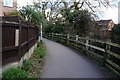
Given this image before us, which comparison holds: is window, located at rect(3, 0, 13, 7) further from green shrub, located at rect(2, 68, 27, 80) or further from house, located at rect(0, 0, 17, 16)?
green shrub, located at rect(2, 68, 27, 80)

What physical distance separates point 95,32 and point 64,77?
479 inches

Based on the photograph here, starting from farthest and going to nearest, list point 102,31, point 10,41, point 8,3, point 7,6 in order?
point 102,31 < point 8,3 < point 7,6 < point 10,41

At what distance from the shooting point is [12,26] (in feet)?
19.6

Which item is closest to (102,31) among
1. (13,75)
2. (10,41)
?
(10,41)

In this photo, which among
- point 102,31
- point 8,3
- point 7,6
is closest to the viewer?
point 7,6

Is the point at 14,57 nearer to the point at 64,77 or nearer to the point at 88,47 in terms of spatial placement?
the point at 64,77

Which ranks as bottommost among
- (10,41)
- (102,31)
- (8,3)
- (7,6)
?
(10,41)

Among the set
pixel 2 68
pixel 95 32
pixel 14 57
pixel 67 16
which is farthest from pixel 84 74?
pixel 67 16

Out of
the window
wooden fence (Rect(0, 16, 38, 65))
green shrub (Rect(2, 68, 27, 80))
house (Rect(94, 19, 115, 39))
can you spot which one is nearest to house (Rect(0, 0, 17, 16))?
the window

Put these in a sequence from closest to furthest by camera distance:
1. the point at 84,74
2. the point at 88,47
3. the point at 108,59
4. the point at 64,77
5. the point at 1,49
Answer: the point at 1,49
the point at 64,77
the point at 84,74
the point at 108,59
the point at 88,47

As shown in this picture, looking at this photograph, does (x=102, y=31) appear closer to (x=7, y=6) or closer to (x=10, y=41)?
(x=7, y=6)

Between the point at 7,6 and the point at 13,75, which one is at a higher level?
the point at 7,6

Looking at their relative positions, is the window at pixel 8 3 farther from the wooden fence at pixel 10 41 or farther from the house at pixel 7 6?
the wooden fence at pixel 10 41

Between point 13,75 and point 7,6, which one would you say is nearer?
point 13,75
